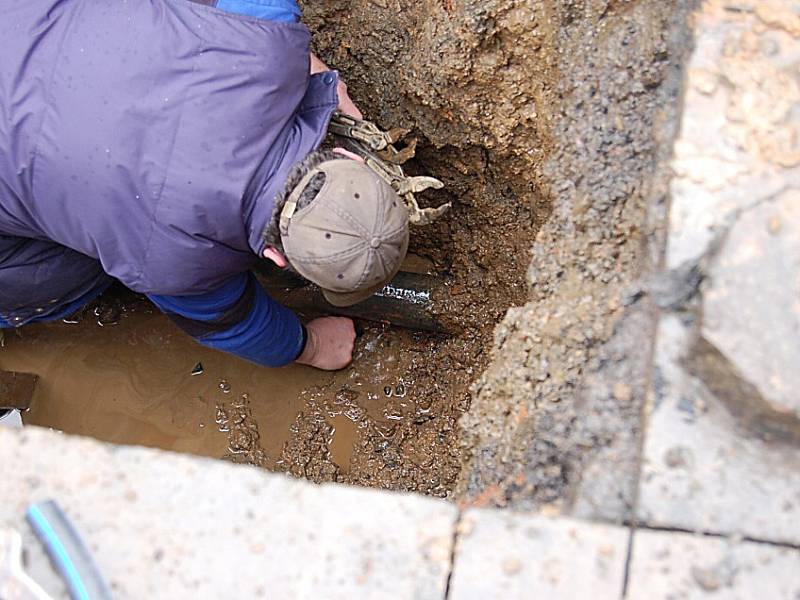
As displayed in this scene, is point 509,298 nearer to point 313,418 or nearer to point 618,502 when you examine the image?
point 313,418

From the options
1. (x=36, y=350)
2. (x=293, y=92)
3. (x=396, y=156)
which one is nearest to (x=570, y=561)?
(x=293, y=92)

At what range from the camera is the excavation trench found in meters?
1.36

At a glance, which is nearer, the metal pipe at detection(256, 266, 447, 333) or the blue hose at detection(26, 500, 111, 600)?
the blue hose at detection(26, 500, 111, 600)

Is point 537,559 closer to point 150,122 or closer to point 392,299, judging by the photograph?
point 150,122

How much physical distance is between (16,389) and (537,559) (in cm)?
243

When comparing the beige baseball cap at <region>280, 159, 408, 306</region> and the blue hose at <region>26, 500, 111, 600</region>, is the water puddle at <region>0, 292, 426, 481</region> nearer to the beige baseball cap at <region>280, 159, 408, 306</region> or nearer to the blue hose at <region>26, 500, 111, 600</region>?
the beige baseball cap at <region>280, 159, 408, 306</region>

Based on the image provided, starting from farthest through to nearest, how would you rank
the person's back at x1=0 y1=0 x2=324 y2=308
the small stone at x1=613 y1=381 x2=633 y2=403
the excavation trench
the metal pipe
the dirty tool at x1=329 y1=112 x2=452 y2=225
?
the metal pipe
the dirty tool at x1=329 y1=112 x2=452 y2=225
the person's back at x1=0 y1=0 x2=324 y2=308
the excavation trench
the small stone at x1=613 y1=381 x2=633 y2=403

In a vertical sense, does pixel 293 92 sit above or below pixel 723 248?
above

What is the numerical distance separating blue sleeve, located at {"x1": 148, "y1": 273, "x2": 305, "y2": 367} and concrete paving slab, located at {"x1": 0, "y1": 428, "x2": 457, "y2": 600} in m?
0.86

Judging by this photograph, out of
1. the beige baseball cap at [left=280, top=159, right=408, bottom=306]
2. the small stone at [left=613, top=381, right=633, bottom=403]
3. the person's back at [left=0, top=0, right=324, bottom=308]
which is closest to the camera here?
the small stone at [left=613, top=381, right=633, bottom=403]

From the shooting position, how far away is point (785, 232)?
105 centimetres

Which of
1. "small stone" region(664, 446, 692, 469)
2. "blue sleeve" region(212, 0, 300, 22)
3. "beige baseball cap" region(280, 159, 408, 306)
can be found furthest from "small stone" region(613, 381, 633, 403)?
"blue sleeve" region(212, 0, 300, 22)

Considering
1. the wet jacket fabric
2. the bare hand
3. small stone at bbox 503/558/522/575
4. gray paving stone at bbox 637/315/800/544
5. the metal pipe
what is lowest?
small stone at bbox 503/558/522/575

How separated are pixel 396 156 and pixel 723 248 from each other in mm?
1191
